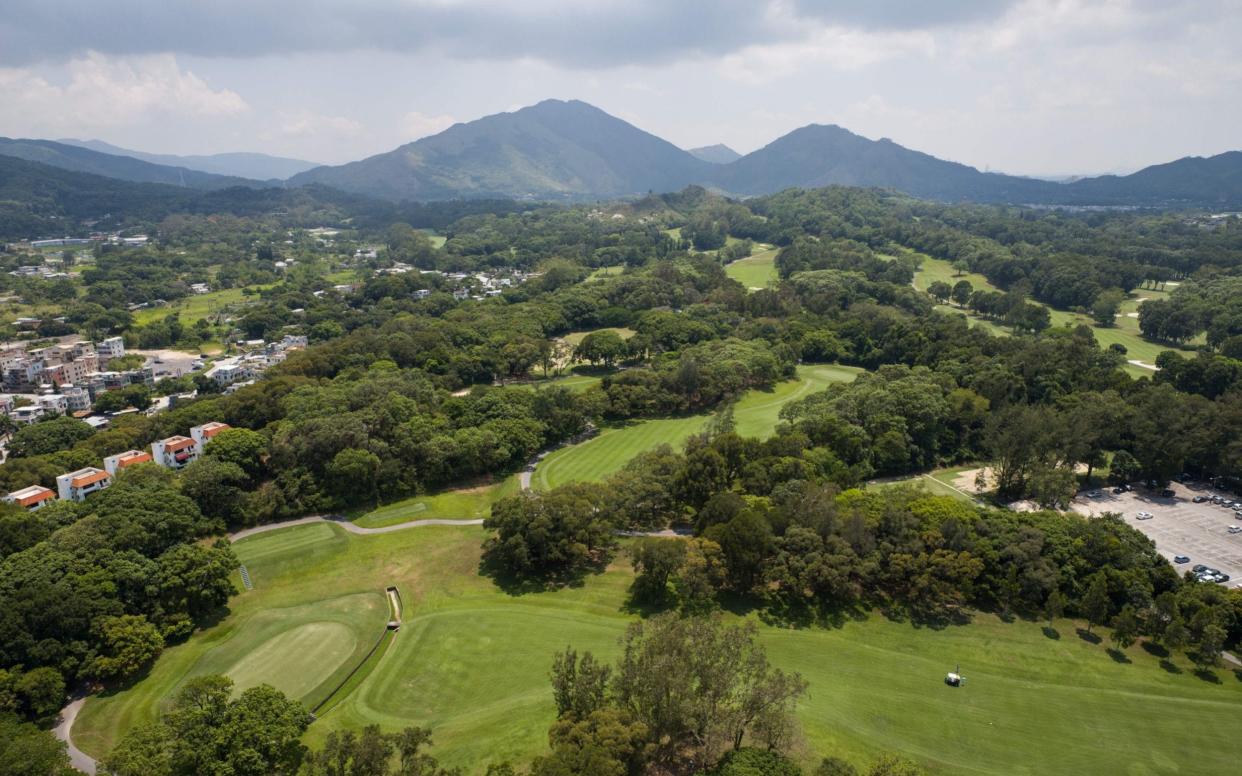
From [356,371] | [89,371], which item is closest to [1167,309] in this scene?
[356,371]

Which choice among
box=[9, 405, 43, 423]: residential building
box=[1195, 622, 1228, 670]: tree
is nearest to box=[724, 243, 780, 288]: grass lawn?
box=[1195, 622, 1228, 670]: tree

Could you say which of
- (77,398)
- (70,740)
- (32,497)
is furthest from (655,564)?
(77,398)

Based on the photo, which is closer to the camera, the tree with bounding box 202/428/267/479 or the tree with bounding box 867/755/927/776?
the tree with bounding box 867/755/927/776

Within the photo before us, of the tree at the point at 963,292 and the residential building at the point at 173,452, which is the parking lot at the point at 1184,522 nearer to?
the tree at the point at 963,292

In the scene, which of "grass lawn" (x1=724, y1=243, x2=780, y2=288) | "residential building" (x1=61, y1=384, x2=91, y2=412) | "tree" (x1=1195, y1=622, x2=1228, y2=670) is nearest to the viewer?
"tree" (x1=1195, y1=622, x2=1228, y2=670)

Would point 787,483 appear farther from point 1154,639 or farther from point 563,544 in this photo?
point 1154,639

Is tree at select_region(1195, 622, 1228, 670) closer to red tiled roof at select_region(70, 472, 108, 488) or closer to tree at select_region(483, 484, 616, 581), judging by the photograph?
tree at select_region(483, 484, 616, 581)
